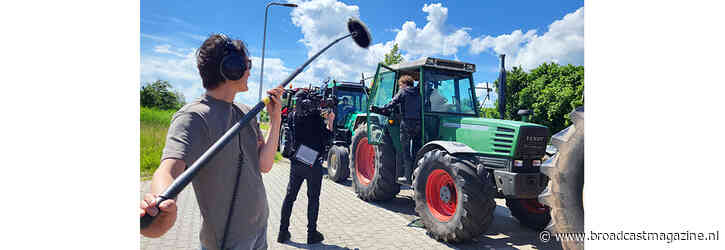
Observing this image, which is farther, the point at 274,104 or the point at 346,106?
the point at 346,106

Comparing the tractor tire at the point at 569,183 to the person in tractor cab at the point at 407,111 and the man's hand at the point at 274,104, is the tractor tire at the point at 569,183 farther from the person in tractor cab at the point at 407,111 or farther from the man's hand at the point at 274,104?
the person in tractor cab at the point at 407,111

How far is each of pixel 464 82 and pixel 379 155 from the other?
1578 mm

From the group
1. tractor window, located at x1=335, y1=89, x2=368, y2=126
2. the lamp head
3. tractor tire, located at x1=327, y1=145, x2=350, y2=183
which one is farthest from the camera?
tractor window, located at x1=335, y1=89, x2=368, y2=126

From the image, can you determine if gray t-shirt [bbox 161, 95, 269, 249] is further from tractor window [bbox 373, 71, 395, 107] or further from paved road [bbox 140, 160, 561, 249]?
tractor window [bbox 373, 71, 395, 107]

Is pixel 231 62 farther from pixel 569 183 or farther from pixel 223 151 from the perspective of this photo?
pixel 569 183

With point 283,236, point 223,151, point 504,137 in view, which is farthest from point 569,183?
A: point 283,236

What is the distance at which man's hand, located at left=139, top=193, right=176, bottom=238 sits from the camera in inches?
40.4

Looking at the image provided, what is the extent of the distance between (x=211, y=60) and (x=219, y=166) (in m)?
0.41

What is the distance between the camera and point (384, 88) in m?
5.74

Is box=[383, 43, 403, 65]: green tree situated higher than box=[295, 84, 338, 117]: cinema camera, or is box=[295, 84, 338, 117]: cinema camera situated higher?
box=[383, 43, 403, 65]: green tree

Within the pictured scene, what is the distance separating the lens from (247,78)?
1550 millimetres

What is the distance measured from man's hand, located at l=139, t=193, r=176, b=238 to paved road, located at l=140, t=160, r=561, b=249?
2.85 meters

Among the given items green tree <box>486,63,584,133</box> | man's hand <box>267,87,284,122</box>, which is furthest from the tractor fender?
green tree <box>486,63,584,133</box>

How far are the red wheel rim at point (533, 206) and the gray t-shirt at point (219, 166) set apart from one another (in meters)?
4.00
